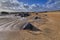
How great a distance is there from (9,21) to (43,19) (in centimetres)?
29

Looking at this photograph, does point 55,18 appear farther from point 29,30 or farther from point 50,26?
point 29,30

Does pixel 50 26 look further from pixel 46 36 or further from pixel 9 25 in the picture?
pixel 9 25

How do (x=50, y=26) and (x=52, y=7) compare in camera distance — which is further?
(x=52, y=7)

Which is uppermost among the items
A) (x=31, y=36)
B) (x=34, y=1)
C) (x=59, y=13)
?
(x=34, y=1)

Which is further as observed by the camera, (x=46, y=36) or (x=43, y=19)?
(x=43, y=19)

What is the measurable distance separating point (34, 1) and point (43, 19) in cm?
18

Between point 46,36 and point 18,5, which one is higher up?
point 18,5

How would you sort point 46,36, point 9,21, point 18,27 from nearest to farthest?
1. point 46,36
2. point 18,27
3. point 9,21

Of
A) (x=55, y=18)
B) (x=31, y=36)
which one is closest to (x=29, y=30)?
(x=31, y=36)

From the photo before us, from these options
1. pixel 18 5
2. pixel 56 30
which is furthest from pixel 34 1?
pixel 56 30

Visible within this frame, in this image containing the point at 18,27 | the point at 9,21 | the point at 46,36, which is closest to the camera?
the point at 46,36

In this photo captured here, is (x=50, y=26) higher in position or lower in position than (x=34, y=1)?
lower

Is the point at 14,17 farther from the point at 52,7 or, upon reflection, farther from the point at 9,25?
the point at 52,7

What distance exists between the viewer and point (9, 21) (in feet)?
3.61
